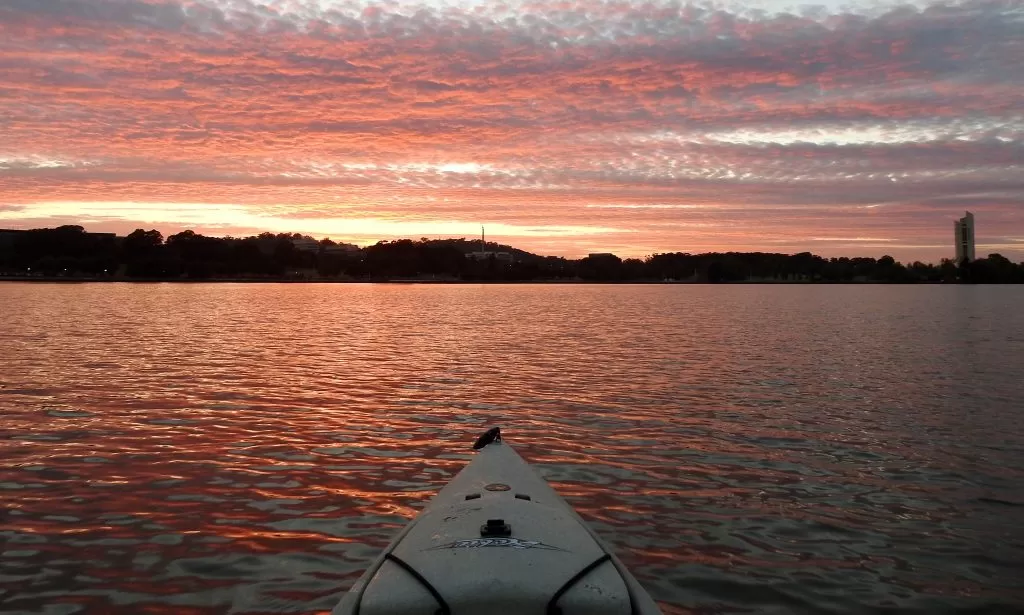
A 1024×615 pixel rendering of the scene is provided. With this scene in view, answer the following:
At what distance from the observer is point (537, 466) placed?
44.9 ft

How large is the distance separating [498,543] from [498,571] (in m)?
0.52

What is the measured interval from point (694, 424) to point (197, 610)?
12.2 metres

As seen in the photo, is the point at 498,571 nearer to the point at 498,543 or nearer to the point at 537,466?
the point at 498,543

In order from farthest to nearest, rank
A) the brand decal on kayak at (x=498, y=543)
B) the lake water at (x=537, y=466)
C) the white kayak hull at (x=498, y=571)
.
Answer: the lake water at (x=537, y=466) < the brand decal on kayak at (x=498, y=543) < the white kayak hull at (x=498, y=571)

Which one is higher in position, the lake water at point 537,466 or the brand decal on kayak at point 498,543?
the brand decal on kayak at point 498,543

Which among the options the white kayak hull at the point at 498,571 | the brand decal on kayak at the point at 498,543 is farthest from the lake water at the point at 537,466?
the brand decal on kayak at the point at 498,543

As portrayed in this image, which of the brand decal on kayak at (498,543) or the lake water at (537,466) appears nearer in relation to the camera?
the brand decal on kayak at (498,543)

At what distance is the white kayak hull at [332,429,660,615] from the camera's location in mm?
5730

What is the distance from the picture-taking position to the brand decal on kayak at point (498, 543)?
6.48 meters

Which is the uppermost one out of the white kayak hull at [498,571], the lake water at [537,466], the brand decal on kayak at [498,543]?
the brand decal on kayak at [498,543]

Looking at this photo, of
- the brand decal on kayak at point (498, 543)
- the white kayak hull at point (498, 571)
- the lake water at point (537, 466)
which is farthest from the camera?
the lake water at point (537, 466)

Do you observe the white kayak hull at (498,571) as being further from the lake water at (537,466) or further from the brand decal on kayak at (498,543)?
the lake water at (537,466)

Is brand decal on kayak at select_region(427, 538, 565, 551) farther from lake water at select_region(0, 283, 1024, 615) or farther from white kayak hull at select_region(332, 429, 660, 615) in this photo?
lake water at select_region(0, 283, 1024, 615)

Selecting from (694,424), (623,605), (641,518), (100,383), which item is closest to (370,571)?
(623,605)
